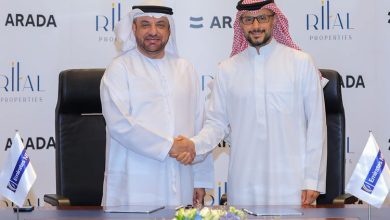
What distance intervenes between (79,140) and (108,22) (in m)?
1.33

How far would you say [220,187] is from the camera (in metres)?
4.93

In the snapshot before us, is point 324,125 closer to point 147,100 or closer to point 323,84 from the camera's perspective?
point 323,84

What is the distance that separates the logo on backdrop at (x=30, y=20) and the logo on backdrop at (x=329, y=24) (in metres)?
1.84

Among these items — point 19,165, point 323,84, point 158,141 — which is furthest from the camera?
point 323,84

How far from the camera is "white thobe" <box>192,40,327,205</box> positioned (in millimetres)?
3527

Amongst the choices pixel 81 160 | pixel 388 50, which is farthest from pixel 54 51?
pixel 388 50

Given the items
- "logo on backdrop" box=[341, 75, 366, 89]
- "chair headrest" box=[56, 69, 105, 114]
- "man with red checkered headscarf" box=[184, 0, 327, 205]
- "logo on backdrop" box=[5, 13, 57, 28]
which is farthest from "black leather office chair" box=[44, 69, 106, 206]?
"logo on backdrop" box=[341, 75, 366, 89]

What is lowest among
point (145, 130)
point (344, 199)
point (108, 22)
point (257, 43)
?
point (344, 199)

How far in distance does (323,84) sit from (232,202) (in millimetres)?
817

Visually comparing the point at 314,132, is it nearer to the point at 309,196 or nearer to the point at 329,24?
the point at 309,196

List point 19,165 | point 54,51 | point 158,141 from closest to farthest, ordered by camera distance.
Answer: point 19,165 → point 158,141 → point 54,51

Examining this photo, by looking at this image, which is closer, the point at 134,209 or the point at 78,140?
the point at 134,209

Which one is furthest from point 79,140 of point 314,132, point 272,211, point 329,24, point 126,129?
point 329,24

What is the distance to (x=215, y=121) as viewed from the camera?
3684mm
